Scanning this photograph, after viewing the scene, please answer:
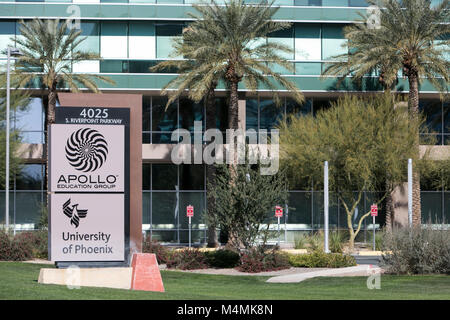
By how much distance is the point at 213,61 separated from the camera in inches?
1580

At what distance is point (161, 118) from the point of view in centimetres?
4819

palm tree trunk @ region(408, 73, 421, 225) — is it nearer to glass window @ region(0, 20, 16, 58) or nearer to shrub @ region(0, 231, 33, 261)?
shrub @ region(0, 231, 33, 261)

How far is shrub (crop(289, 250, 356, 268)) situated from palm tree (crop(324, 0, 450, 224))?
11278 millimetres

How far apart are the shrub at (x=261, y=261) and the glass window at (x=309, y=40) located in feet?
65.3

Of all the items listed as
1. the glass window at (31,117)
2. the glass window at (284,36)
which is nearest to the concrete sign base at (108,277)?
the glass window at (31,117)

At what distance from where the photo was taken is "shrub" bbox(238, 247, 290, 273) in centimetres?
3031

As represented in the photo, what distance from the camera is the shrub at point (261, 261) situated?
1193 inches

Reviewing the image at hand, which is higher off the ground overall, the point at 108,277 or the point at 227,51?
the point at 227,51

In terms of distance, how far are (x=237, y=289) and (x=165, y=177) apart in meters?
26.3

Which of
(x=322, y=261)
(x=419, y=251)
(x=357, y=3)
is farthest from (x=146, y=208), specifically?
(x=419, y=251)

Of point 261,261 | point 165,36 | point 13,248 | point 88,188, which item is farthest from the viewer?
point 165,36

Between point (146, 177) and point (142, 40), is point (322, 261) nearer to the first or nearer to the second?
point (146, 177)
